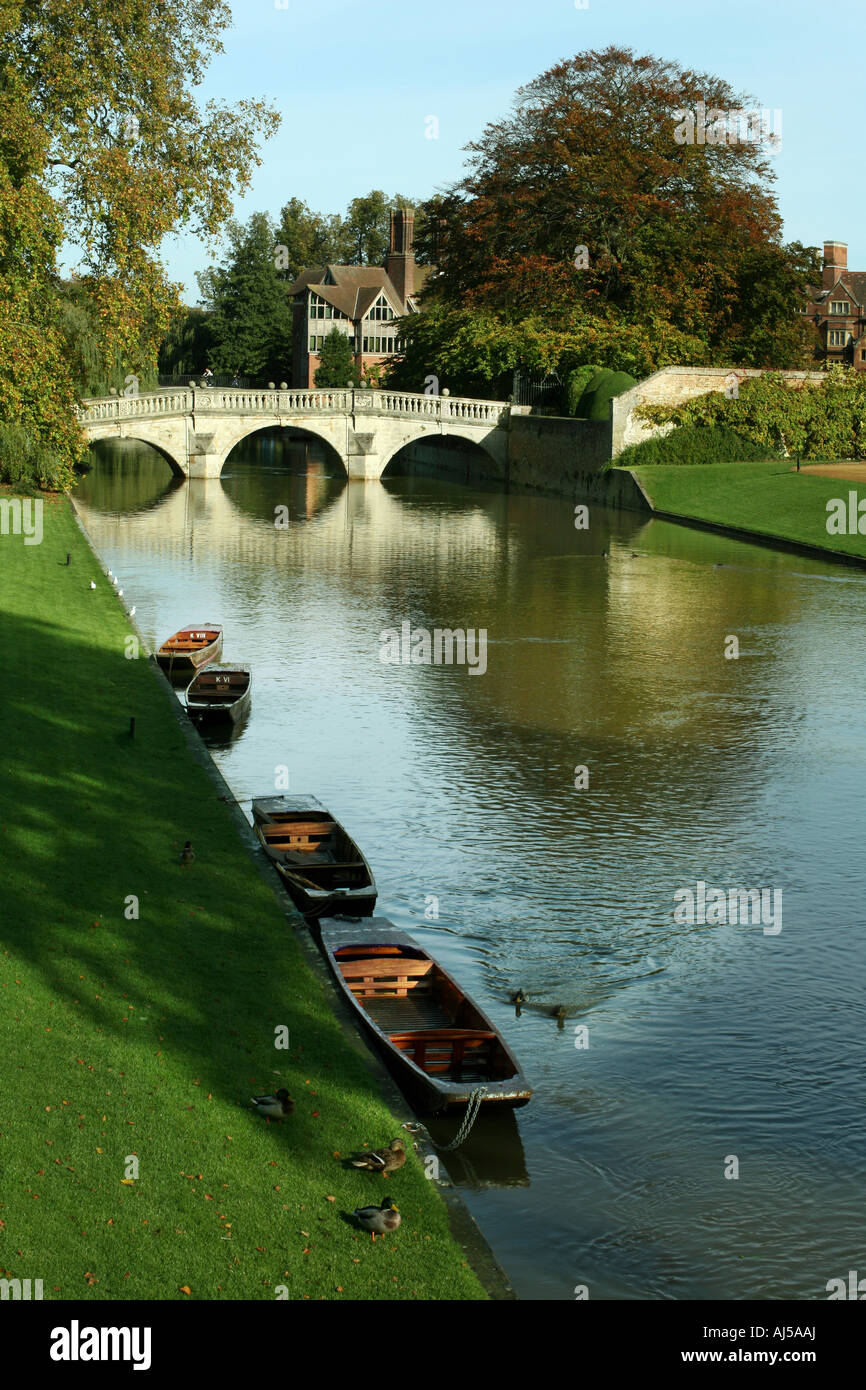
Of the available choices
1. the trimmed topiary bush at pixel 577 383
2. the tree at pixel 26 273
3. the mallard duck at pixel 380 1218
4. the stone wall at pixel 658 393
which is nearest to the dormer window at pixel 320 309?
the trimmed topiary bush at pixel 577 383

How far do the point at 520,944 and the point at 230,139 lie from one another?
2871cm

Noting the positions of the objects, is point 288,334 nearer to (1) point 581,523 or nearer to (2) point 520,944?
(1) point 581,523

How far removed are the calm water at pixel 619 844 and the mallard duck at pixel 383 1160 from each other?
3.83ft

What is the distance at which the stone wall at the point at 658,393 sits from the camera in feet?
229

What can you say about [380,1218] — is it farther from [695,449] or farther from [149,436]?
[149,436]

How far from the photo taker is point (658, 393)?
70625 mm

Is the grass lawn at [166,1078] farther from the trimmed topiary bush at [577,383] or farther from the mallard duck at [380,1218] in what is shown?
the trimmed topiary bush at [577,383]

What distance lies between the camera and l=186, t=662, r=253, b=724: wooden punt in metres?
26.1

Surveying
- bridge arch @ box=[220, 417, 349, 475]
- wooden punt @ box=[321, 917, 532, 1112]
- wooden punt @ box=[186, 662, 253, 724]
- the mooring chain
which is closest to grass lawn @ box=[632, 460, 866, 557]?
bridge arch @ box=[220, 417, 349, 475]

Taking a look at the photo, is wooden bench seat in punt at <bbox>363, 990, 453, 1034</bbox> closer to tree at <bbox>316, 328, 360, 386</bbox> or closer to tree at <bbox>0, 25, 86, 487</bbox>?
tree at <bbox>0, 25, 86, 487</bbox>

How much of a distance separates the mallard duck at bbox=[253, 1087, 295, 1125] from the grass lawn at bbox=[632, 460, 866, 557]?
4116cm

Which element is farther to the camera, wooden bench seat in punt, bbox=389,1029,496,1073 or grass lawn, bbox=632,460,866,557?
grass lawn, bbox=632,460,866,557

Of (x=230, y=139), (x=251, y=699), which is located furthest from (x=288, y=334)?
(x=251, y=699)

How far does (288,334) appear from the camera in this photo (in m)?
128
